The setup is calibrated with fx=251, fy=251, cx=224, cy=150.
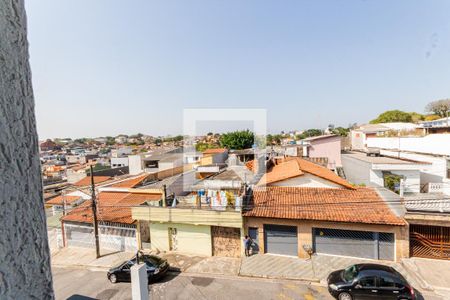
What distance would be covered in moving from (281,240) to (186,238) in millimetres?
5279

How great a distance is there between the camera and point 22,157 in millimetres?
803

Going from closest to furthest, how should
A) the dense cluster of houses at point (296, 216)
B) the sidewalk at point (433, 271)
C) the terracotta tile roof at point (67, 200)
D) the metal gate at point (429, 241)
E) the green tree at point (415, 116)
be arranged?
the sidewalk at point (433, 271) < the metal gate at point (429, 241) < the dense cluster of houses at point (296, 216) < the terracotta tile roof at point (67, 200) < the green tree at point (415, 116)

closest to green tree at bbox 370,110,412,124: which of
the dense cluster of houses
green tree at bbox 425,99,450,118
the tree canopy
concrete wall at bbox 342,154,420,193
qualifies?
the tree canopy

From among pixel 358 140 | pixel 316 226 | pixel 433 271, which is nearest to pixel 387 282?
pixel 433 271

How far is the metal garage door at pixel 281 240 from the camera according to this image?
12977mm

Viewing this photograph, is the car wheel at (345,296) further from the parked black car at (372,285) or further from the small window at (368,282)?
the small window at (368,282)

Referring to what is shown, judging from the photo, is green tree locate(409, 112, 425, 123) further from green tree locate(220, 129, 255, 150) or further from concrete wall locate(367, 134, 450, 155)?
green tree locate(220, 129, 255, 150)

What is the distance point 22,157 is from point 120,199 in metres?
18.9

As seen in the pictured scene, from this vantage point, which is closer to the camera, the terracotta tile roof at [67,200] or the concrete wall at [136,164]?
the terracotta tile roof at [67,200]

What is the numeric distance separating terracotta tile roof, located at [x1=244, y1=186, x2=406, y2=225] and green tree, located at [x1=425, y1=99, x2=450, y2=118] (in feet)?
141

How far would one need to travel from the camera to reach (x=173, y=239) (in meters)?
14.6

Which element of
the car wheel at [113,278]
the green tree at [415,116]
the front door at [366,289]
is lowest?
the car wheel at [113,278]

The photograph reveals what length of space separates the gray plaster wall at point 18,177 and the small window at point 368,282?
1118 centimetres

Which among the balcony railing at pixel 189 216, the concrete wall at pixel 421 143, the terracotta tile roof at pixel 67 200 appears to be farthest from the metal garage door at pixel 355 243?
the terracotta tile roof at pixel 67 200
